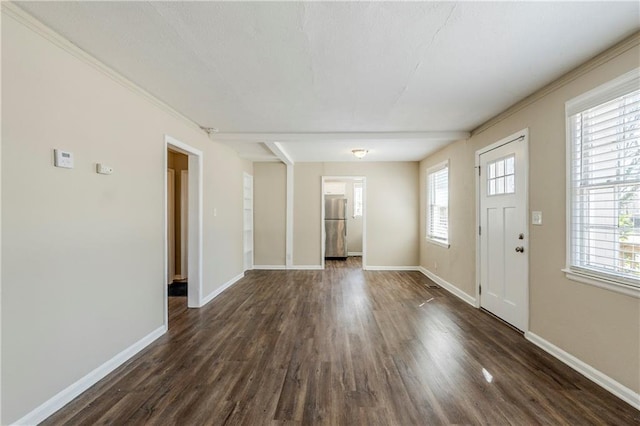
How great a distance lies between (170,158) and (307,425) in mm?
5115

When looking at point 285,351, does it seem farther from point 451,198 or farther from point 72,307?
point 451,198

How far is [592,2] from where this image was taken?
1582 millimetres

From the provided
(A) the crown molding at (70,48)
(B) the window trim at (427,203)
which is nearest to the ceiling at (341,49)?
(A) the crown molding at (70,48)

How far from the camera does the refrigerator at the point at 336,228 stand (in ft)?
26.9

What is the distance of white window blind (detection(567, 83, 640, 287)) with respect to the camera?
1959 mm

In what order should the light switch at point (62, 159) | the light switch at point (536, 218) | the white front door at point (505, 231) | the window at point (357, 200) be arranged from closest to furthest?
1. the light switch at point (62, 159)
2. the light switch at point (536, 218)
3. the white front door at point (505, 231)
4. the window at point (357, 200)

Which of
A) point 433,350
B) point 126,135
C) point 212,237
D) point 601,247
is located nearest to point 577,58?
point 601,247

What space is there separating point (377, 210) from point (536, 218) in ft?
12.5

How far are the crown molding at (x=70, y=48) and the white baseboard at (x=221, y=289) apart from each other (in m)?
2.58

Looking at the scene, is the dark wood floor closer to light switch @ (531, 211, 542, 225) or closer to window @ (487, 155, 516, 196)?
light switch @ (531, 211, 542, 225)

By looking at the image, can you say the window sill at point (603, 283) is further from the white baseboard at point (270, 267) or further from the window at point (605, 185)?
the white baseboard at point (270, 267)

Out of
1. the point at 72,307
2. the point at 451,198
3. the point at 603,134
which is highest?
the point at 603,134

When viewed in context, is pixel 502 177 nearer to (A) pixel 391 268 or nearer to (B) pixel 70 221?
(A) pixel 391 268

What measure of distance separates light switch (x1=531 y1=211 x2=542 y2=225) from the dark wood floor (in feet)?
3.90
